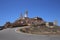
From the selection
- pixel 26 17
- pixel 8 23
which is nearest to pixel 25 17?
pixel 26 17

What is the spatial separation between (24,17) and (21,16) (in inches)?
62.8

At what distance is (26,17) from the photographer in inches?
3019

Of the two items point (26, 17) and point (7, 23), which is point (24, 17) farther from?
point (7, 23)

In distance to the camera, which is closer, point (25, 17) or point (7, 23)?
point (7, 23)

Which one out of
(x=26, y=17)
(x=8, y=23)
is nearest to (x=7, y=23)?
(x=8, y=23)

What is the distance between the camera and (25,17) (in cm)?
7688

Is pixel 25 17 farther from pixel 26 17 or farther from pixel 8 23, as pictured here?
pixel 8 23

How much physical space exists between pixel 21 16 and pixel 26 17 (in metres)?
3.02

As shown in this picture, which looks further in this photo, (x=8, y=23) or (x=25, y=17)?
(x=25, y=17)

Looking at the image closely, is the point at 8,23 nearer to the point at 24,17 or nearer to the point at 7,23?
the point at 7,23

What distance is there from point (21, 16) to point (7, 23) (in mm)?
21467

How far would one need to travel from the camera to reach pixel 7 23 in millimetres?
57375

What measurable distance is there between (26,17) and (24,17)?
2.15 meters

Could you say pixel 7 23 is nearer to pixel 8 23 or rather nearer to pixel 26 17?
pixel 8 23
